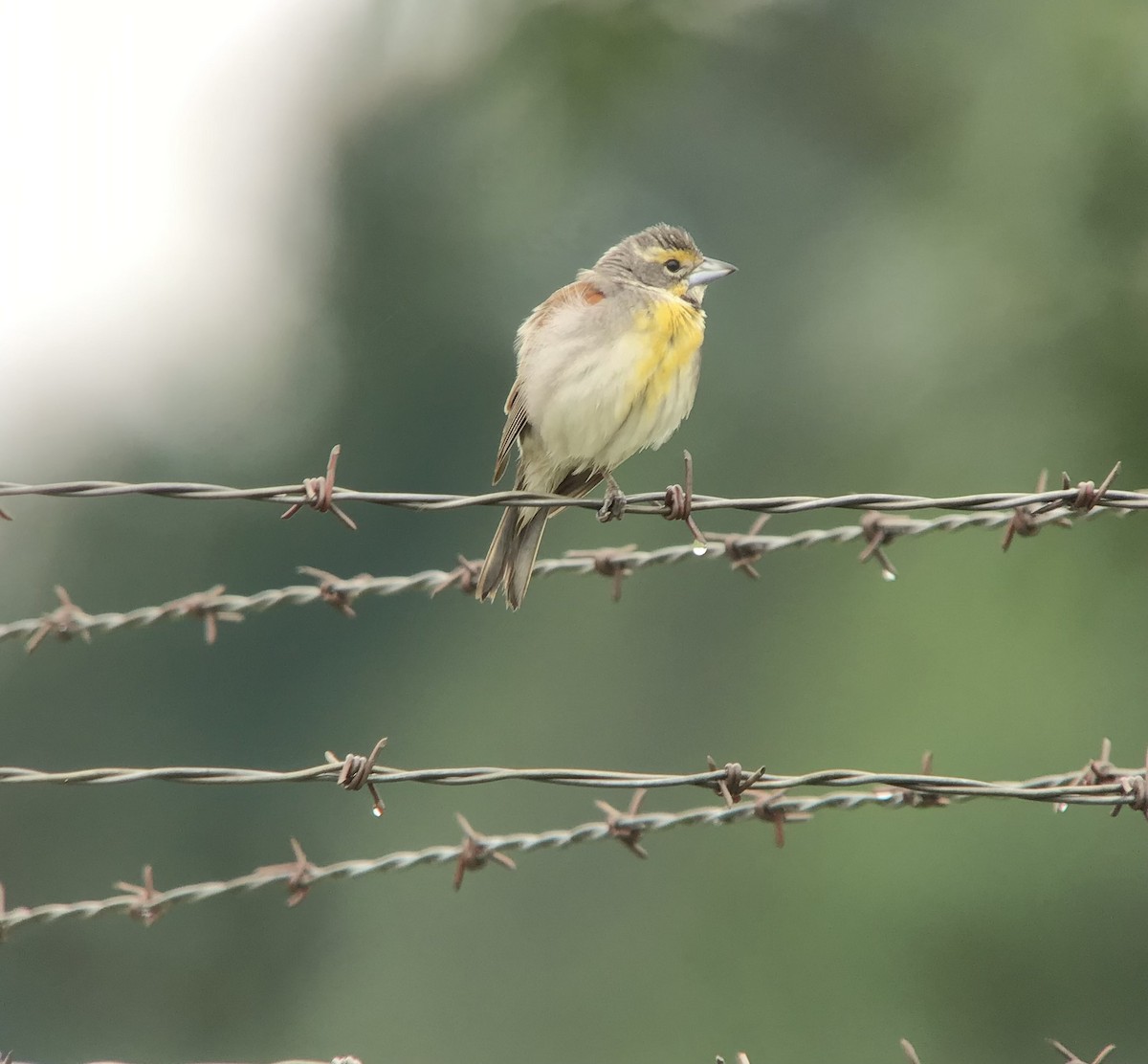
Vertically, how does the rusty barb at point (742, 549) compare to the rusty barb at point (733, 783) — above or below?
above

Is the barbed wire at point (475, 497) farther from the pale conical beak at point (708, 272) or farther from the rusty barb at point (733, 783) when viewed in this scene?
the pale conical beak at point (708, 272)

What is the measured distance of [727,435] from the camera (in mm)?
21703

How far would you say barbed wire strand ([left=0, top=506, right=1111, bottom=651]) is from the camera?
15.4 ft

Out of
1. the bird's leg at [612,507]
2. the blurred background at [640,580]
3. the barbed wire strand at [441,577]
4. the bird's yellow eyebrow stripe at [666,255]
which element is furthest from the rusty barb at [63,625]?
the blurred background at [640,580]

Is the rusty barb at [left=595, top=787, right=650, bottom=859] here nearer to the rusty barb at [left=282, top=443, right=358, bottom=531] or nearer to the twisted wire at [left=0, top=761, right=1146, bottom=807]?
the twisted wire at [left=0, top=761, right=1146, bottom=807]

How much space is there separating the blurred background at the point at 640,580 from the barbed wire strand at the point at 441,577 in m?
10.3

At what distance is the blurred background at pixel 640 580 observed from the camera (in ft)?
52.2

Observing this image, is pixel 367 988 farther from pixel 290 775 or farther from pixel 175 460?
pixel 290 775

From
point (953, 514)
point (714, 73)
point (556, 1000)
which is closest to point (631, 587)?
point (556, 1000)

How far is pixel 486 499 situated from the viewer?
4.11 meters

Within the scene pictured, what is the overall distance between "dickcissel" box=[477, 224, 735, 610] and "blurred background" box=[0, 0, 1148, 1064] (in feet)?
31.6

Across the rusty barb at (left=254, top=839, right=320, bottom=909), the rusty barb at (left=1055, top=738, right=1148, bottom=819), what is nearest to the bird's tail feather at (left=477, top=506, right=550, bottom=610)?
the rusty barb at (left=254, top=839, right=320, bottom=909)

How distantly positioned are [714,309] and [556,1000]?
350 inches

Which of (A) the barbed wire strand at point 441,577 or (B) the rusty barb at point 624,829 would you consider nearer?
(B) the rusty barb at point 624,829
